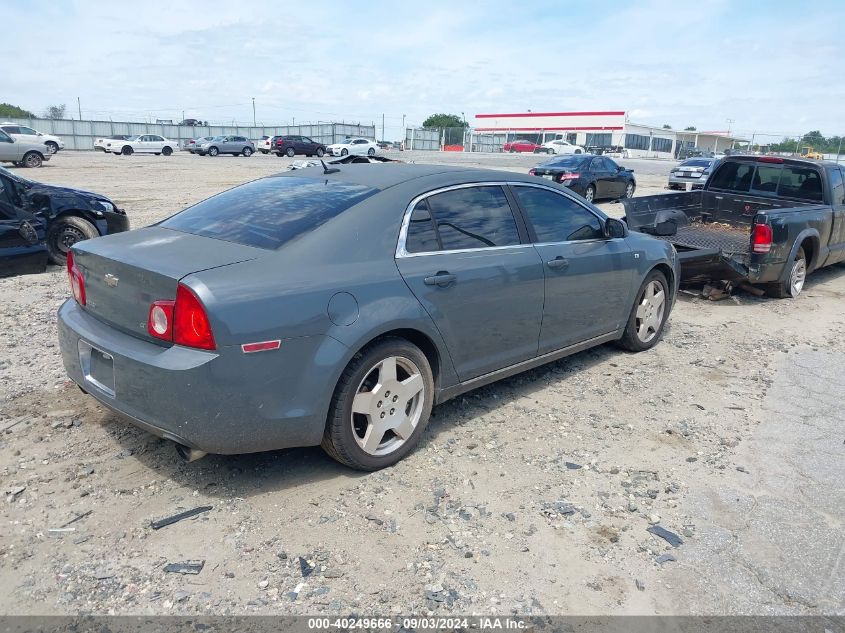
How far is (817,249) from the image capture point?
8.47 meters

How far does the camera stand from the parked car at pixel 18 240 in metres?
7.86

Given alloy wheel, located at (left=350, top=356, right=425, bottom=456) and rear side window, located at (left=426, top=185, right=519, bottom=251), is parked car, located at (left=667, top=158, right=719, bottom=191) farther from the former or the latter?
alloy wheel, located at (left=350, top=356, right=425, bottom=456)

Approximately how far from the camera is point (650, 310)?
599 cm

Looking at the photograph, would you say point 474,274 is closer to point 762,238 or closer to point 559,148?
point 762,238

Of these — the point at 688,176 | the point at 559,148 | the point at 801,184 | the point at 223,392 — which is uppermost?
the point at 559,148

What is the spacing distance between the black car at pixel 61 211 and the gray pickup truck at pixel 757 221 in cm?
710

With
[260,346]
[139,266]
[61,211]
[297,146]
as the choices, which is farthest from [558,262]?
[297,146]

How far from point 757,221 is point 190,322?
6889 millimetres

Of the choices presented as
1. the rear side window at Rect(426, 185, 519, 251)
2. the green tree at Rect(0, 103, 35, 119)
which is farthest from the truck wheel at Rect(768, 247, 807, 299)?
the green tree at Rect(0, 103, 35, 119)

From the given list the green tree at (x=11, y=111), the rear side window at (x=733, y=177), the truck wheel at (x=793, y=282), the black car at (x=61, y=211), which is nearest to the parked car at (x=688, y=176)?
the rear side window at (x=733, y=177)

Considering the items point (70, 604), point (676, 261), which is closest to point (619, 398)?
point (676, 261)

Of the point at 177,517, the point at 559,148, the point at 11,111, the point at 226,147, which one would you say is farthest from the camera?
the point at 11,111

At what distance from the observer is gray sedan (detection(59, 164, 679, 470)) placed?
10.2 feet

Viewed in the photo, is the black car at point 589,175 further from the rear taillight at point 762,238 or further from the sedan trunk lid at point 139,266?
the sedan trunk lid at point 139,266
